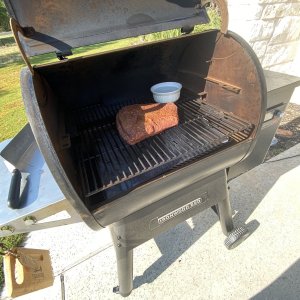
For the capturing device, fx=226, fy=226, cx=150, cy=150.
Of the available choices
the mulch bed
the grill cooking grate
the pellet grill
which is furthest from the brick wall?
the grill cooking grate

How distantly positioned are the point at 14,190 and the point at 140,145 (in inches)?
32.7

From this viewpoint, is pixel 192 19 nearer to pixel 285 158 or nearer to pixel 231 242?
pixel 231 242

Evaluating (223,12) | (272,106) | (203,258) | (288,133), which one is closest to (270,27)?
(288,133)

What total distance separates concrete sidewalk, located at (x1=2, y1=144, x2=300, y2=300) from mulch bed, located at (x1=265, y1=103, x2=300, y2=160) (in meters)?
0.72

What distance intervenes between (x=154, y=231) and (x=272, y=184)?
1727 millimetres

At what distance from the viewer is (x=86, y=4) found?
1.37 meters

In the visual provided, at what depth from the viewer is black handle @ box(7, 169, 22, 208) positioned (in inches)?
50.3

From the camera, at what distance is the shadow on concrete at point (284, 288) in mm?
1642

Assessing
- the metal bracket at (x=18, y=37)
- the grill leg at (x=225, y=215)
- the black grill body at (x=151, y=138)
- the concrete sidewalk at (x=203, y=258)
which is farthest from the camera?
the grill leg at (x=225, y=215)

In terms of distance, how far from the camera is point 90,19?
1391 mm

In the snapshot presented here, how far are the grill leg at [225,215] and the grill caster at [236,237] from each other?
0.15ft

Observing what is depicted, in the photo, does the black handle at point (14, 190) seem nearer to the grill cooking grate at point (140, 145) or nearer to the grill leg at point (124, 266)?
the grill cooking grate at point (140, 145)

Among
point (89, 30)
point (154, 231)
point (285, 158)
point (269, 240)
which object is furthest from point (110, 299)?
point (285, 158)

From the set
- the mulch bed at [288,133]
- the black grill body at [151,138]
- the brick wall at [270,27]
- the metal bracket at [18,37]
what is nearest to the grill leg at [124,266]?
the black grill body at [151,138]
